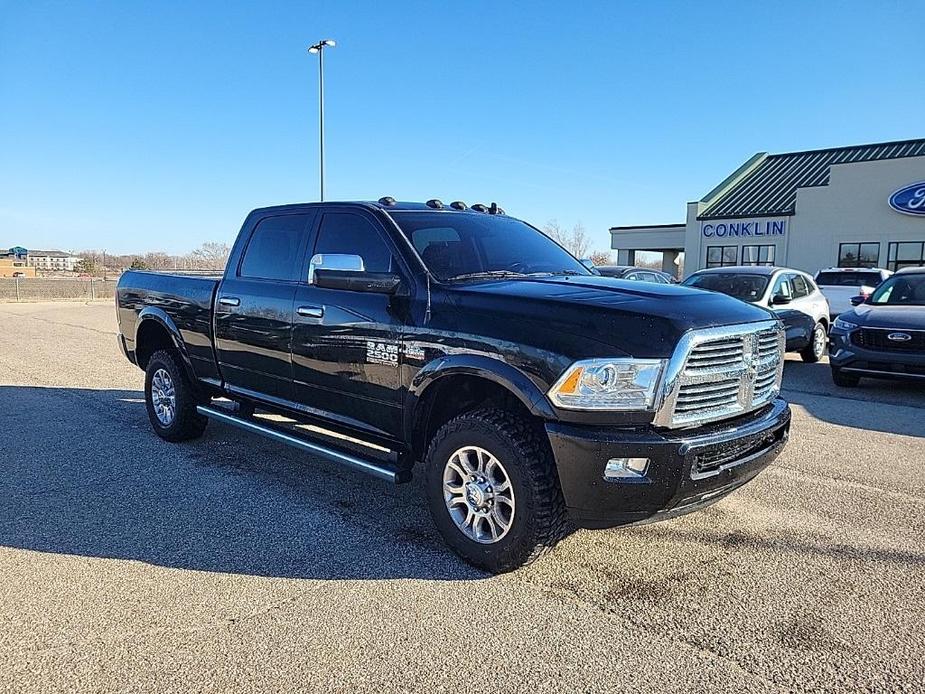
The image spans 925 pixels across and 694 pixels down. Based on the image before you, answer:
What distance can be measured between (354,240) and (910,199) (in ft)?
97.0

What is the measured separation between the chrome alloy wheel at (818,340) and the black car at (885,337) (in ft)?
7.29

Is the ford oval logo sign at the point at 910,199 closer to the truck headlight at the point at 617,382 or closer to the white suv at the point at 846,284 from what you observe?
the white suv at the point at 846,284

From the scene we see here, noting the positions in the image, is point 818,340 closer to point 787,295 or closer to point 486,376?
point 787,295

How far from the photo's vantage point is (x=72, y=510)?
4.48 m

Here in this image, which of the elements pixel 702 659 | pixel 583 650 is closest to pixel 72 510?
pixel 583 650

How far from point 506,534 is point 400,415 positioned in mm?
975

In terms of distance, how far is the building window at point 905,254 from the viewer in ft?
89.8

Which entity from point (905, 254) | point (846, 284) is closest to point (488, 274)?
point (846, 284)

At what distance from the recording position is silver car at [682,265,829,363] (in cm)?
1076

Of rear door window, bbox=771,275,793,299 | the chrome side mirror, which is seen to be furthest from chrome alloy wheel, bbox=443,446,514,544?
rear door window, bbox=771,275,793,299

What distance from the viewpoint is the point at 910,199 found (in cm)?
2717

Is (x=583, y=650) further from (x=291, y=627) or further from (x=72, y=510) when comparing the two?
(x=72, y=510)

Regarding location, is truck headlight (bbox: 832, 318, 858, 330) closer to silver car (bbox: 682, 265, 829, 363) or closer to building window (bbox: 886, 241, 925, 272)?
silver car (bbox: 682, 265, 829, 363)

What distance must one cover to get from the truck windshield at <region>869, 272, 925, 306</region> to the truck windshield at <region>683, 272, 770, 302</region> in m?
1.59
